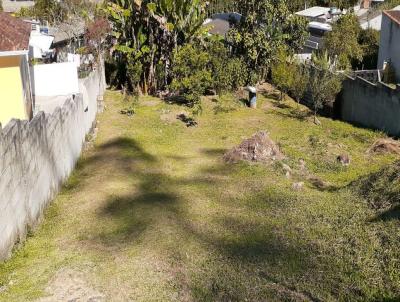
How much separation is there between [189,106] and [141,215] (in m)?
11.9

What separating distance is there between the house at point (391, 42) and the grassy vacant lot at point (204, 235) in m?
10.9

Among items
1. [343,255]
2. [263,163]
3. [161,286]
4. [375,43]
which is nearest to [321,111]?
[263,163]

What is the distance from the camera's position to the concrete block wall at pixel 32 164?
8148mm

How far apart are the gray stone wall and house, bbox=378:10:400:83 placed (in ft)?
18.2

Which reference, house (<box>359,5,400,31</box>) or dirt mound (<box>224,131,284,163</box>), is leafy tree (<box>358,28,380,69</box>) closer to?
house (<box>359,5,400,31</box>)

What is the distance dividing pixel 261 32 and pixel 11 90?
1363cm

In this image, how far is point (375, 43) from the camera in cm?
3011

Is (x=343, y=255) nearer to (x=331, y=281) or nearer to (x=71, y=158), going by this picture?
(x=331, y=281)

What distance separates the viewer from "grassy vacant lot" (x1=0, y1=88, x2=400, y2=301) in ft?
23.7

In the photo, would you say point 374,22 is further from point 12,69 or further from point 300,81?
point 12,69

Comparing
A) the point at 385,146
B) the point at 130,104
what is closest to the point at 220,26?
the point at 130,104

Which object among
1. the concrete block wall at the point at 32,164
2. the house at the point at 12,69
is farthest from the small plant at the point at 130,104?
the house at the point at 12,69

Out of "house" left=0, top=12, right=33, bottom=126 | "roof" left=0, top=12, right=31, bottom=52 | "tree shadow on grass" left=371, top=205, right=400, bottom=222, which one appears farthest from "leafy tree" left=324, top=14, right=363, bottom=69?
"tree shadow on grass" left=371, top=205, right=400, bottom=222

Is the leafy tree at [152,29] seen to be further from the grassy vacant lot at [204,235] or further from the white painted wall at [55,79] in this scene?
the grassy vacant lot at [204,235]
